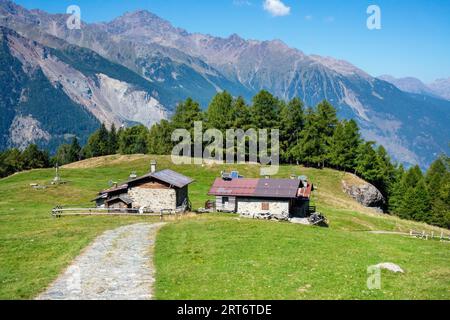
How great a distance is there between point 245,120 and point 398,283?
303 ft

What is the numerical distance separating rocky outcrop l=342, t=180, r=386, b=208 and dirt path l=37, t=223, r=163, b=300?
66.0 m

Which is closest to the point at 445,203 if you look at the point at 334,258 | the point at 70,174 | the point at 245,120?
the point at 245,120

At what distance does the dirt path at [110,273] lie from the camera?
74.5 ft

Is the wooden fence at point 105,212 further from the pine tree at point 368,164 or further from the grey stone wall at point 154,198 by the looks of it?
Result: the pine tree at point 368,164

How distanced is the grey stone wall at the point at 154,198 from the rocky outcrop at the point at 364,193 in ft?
158

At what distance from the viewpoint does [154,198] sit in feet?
204

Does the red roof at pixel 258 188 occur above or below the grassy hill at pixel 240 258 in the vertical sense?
above

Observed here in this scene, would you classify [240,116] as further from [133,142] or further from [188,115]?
[133,142]

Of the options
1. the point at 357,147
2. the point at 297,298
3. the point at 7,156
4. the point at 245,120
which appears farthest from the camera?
the point at 7,156

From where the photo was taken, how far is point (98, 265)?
1146 inches

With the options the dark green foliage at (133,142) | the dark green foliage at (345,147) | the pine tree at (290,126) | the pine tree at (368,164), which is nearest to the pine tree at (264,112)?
the pine tree at (290,126)

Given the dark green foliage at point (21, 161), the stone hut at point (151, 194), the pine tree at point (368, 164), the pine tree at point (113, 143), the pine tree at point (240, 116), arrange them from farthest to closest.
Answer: the pine tree at point (113, 143)
the dark green foliage at point (21, 161)
the pine tree at point (240, 116)
the pine tree at point (368, 164)
the stone hut at point (151, 194)

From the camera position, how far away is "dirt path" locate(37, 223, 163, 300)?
2270 centimetres
